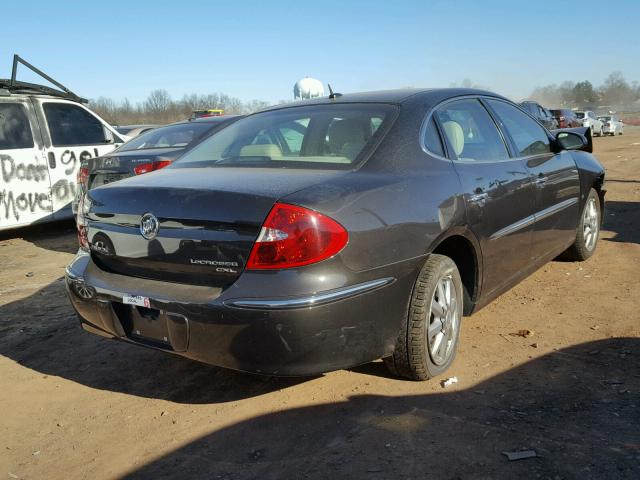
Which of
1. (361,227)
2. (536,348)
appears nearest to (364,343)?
(361,227)

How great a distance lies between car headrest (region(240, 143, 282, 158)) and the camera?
3.34 meters

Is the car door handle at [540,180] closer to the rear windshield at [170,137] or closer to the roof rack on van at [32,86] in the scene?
the rear windshield at [170,137]

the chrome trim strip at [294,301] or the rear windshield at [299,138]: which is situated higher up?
the rear windshield at [299,138]

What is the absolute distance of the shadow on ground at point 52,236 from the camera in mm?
7750

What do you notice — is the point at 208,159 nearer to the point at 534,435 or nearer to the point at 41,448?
the point at 41,448

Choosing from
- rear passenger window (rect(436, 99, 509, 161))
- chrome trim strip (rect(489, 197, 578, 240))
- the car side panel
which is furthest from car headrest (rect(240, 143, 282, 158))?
the car side panel

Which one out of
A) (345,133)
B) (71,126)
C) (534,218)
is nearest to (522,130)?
(534,218)

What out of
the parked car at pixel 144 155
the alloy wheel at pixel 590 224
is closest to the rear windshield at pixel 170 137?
the parked car at pixel 144 155

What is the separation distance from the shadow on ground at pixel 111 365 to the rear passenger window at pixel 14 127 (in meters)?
3.73

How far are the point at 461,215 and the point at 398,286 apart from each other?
2.21 feet

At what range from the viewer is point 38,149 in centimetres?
788

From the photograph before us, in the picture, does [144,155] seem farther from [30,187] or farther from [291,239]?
[291,239]

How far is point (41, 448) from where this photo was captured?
2.79 metres

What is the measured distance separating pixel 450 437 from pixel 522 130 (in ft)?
8.84
